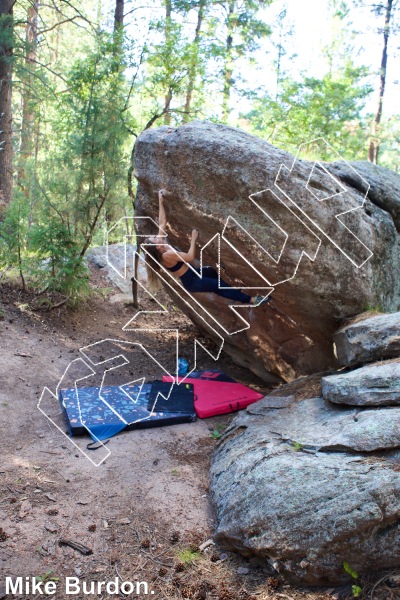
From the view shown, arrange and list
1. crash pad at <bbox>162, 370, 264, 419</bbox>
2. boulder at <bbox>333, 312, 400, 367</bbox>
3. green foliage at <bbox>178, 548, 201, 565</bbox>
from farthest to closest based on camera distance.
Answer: crash pad at <bbox>162, 370, 264, 419</bbox> → boulder at <bbox>333, 312, 400, 367</bbox> → green foliage at <bbox>178, 548, 201, 565</bbox>

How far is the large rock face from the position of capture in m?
5.68

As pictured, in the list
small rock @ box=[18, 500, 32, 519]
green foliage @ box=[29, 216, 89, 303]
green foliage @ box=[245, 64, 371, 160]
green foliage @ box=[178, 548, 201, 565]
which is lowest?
small rock @ box=[18, 500, 32, 519]

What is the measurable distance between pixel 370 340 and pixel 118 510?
9.66ft

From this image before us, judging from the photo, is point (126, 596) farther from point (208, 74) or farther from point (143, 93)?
point (208, 74)

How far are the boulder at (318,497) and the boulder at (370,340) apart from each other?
872 millimetres

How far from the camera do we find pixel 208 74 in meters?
16.7

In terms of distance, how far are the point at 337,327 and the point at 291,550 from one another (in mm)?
3462

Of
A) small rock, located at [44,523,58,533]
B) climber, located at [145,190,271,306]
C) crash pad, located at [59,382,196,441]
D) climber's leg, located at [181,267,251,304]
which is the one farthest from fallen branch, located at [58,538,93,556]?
climber's leg, located at [181,267,251,304]

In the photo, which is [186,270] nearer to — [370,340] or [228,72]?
[370,340]

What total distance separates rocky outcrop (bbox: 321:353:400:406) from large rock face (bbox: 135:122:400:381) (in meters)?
1.49

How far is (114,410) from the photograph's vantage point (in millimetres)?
5777

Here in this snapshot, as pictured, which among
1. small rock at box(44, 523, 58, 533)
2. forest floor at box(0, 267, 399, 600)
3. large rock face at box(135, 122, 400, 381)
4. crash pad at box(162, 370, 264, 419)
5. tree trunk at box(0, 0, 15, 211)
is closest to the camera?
forest floor at box(0, 267, 399, 600)

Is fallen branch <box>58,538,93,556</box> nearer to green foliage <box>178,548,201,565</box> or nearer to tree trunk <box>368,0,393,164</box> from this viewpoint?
green foliage <box>178,548,201,565</box>

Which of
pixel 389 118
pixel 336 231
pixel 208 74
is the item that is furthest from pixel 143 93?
pixel 389 118
